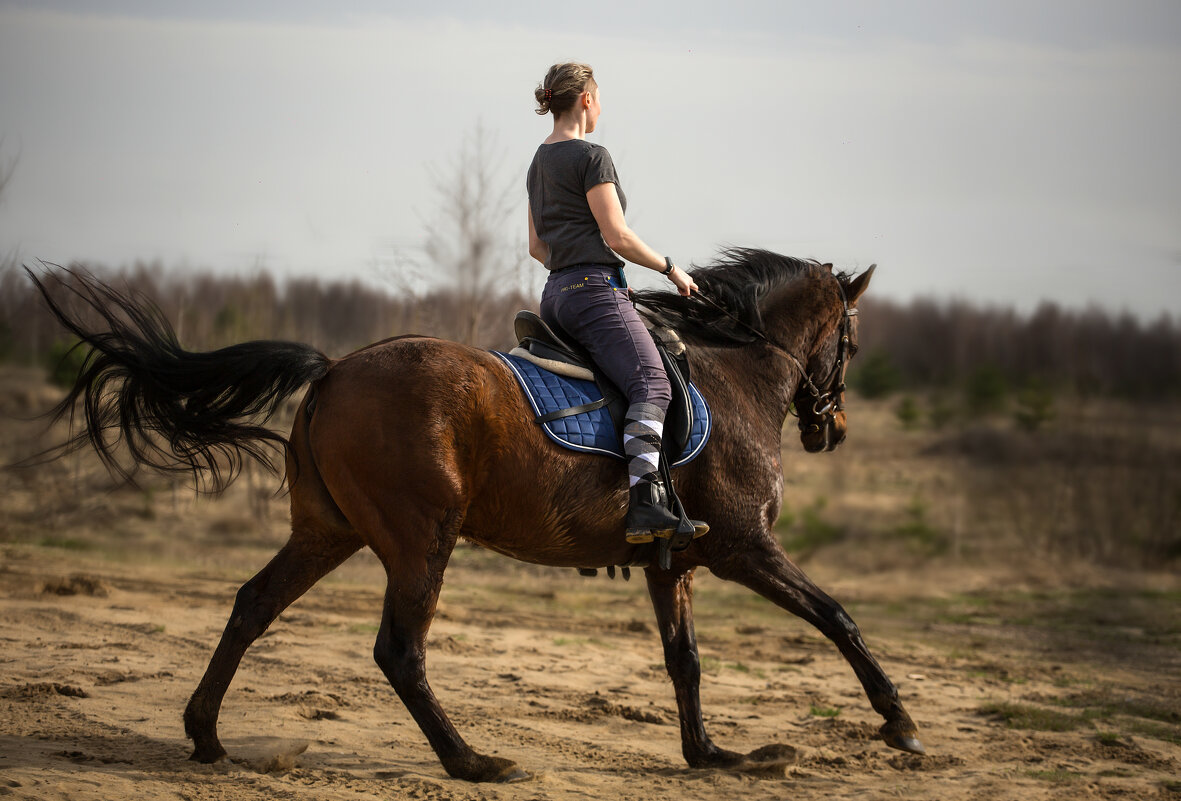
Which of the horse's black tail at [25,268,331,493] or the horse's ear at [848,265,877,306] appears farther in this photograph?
the horse's ear at [848,265,877,306]

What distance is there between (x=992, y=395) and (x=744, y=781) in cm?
1861

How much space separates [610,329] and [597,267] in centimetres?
34

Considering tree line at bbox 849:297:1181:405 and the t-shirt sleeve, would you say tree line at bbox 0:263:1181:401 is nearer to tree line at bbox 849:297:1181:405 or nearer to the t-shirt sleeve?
tree line at bbox 849:297:1181:405

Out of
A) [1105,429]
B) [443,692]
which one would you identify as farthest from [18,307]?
[1105,429]

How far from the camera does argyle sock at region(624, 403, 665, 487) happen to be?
473 centimetres

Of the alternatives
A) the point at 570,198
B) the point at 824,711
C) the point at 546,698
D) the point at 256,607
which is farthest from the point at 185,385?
the point at 824,711

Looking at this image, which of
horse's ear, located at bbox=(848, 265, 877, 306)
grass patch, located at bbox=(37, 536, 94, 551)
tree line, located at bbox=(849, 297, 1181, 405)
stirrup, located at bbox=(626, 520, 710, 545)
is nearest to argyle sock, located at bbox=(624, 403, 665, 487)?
stirrup, located at bbox=(626, 520, 710, 545)

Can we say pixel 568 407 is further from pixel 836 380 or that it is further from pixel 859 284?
pixel 859 284

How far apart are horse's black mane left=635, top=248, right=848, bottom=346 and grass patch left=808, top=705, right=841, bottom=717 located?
2650 millimetres

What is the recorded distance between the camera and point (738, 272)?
6.00 meters

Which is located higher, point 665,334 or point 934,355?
point 934,355

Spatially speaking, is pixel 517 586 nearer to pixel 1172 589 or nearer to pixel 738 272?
pixel 738 272

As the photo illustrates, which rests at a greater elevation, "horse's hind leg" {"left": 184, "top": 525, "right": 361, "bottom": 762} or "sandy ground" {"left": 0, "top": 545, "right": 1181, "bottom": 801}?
"horse's hind leg" {"left": 184, "top": 525, "right": 361, "bottom": 762}

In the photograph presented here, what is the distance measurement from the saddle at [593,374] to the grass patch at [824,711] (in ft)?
8.69
